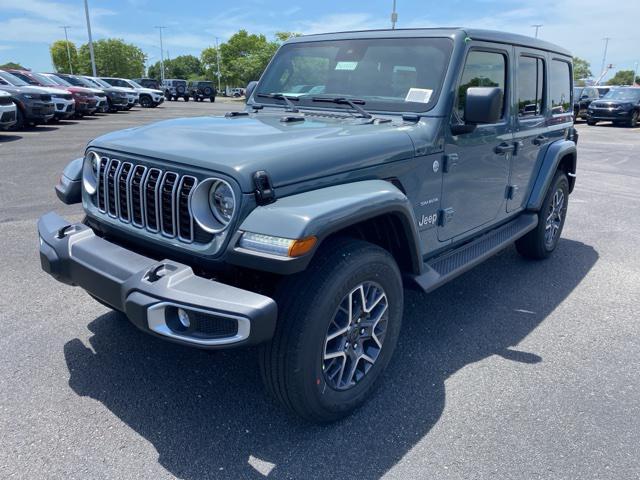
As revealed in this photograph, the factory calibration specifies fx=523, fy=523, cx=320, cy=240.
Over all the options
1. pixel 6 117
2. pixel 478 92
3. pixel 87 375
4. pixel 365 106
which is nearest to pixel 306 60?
pixel 365 106

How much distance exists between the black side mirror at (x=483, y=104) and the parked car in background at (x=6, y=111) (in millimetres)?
12687

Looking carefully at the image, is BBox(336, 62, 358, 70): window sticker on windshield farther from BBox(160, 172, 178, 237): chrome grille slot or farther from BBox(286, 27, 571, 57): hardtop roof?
BBox(160, 172, 178, 237): chrome grille slot

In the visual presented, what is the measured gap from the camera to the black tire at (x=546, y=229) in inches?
195

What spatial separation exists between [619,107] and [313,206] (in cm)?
2395

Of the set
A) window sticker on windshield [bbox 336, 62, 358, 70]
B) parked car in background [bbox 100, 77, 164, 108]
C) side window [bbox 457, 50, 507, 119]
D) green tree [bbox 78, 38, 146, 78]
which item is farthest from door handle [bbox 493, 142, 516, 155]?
green tree [bbox 78, 38, 146, 78]

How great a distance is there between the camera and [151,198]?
2582 mm

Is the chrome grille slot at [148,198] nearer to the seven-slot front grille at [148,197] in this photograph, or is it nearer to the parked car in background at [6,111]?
the seven-slot front grille at [148,197]

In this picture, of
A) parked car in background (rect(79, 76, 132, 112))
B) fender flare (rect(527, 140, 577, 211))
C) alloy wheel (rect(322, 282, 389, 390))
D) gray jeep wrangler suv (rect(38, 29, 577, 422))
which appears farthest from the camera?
parked car in background (rect(79, 76, 132, 112))

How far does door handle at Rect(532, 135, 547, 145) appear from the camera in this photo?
14.8 feet

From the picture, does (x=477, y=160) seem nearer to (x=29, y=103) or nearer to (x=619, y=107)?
(x=29, y=103)

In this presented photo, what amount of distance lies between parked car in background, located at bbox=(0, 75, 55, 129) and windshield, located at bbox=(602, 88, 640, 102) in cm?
2208

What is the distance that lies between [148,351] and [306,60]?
241 cm

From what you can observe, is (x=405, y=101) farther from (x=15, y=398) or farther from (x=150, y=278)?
(x=15, y=398)

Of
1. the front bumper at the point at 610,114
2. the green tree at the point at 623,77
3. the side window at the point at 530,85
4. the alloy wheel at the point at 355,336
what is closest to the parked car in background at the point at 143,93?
the front bumper at the point at 610,114
